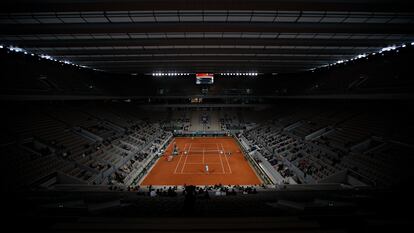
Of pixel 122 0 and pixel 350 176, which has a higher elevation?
pixel 122 0

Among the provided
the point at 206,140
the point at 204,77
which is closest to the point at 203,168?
the point at 206,140

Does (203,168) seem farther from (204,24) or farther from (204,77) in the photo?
(204,77)

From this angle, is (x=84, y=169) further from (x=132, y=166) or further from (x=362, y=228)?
(x=362, y=228)

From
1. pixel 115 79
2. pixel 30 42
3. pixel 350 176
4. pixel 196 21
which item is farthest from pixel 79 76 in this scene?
pixel 350 176

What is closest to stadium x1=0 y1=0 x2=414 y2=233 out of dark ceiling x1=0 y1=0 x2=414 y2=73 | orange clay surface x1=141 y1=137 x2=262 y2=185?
dark ceiling x1=0 y1=0 x2=414 y2=73

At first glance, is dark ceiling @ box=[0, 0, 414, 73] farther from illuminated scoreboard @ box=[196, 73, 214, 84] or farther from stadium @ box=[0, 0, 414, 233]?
illuminated scoreboard @ box=[196, 73, 214, 84]

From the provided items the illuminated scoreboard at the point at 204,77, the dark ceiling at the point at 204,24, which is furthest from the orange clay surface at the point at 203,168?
the illuminated scoreboard at the point at 204,77
